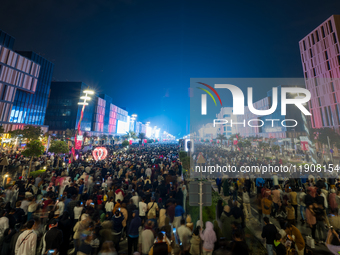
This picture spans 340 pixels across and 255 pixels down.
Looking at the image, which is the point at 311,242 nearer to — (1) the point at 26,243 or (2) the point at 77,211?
(2) the point at 77,211

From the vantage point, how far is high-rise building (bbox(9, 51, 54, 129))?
47.4m

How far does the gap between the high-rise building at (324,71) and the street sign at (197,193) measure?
168ft

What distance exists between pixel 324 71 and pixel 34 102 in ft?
291

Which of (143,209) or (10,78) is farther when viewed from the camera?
(10,78)

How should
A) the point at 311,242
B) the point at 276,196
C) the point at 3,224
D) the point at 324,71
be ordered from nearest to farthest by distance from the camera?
the point at 3,224
the point at 311,242
the point at 276,196
the point at 324,71

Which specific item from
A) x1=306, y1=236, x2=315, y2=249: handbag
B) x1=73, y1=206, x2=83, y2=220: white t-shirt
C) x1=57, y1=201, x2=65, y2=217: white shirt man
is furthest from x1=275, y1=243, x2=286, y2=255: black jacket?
x1=57, y1=201, x2=65, y2=217: white shirt man

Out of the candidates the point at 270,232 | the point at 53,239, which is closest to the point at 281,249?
the point at 270,232

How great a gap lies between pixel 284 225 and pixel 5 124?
5647 cm

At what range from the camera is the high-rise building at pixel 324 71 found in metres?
39.4

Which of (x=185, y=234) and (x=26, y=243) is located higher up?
(x=26, y=243)

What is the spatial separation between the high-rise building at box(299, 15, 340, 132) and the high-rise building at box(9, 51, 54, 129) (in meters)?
82.5

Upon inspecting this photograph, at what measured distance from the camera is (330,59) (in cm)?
4097

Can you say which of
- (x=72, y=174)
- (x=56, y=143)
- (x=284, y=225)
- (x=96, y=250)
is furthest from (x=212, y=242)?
(x=56, y=143)

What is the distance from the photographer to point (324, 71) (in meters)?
42.3
